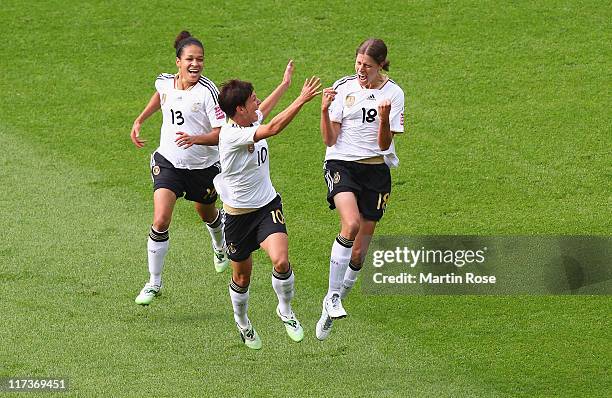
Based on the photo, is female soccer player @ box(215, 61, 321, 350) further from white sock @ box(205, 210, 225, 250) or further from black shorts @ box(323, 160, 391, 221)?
white sock @ box(205, 210, 225, 250)

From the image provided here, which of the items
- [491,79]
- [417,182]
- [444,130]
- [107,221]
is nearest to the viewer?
[107,221]

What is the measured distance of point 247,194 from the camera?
454 inches

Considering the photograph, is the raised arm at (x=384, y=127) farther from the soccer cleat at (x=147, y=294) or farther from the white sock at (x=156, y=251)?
the soccer cleat at (x=147, y=294)

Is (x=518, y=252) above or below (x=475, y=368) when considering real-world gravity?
above

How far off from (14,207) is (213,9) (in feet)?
21.2

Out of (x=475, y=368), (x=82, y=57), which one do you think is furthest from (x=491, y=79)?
(x=475, y=368)

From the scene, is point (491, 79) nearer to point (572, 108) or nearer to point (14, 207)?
point (572, 108)

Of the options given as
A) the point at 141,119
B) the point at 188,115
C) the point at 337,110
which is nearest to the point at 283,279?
the point at 337,110

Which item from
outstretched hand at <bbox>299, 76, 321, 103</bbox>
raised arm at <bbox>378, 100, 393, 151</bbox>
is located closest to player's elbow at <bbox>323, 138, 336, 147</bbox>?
raised arm at <bbox>378, 100, 393, 151</bbox>

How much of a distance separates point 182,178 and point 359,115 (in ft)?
6.63

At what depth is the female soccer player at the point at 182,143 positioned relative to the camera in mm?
12703

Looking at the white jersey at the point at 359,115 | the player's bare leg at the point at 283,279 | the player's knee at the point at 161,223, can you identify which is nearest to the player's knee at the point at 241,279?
the player's bare leg at the point at 283,279

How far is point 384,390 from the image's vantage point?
11.5 metres

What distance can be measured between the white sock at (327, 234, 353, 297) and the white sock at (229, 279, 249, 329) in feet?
2.86
